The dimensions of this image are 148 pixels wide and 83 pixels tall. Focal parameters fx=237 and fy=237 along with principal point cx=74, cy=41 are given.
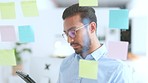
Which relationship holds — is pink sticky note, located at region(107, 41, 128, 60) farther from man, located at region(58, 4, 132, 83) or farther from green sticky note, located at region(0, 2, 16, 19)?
green sticky note, located at region(0, 2, 16, 19)

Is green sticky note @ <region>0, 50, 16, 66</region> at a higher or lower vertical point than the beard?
lower

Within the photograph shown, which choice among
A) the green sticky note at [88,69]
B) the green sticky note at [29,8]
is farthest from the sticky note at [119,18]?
the green sticky note at [29,8]

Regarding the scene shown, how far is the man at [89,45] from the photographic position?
82 centimetres

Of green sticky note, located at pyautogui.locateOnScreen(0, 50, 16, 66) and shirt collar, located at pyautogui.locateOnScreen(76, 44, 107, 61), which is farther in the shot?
green sticky note, located at pyautogui.locateOnScreen(0, 50, 16, 66)

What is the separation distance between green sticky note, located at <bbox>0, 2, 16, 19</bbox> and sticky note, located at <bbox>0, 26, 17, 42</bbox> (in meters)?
0.05

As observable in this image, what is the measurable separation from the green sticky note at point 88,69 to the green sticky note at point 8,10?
1.20 feet

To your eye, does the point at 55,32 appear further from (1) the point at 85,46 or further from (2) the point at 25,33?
(1) the point at 85,46

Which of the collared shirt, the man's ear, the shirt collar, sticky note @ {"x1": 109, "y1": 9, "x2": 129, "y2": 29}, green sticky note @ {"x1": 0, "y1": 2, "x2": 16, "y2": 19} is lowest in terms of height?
the collared shirt

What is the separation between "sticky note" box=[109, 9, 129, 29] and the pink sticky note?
62 millimetres

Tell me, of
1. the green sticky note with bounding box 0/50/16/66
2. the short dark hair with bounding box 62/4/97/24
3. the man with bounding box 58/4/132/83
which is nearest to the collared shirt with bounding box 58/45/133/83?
the man with bounding box 58/4/132/83

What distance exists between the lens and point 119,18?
0.84 metres

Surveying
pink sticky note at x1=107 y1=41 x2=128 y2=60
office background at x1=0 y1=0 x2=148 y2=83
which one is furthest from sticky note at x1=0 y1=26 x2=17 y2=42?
pink sticky note at x1=107 y1=41 x2=128 y2=60

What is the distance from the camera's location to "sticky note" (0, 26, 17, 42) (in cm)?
103

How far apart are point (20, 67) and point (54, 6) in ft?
1.28
